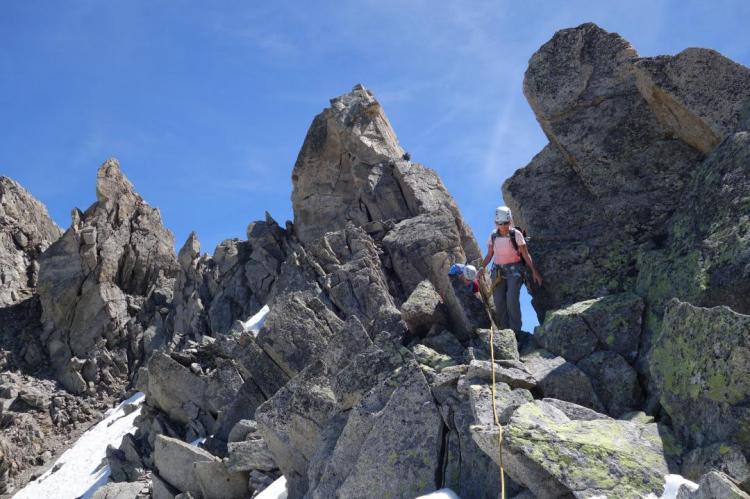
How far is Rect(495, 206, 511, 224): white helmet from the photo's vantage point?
17906 mm

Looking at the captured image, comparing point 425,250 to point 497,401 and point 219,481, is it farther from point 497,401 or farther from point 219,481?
point 497,401

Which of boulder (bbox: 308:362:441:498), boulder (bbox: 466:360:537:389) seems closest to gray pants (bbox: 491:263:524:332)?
boulder (bbox: 466:360:537:389)

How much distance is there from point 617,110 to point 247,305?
45.5 m

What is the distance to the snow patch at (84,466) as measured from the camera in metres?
42.4

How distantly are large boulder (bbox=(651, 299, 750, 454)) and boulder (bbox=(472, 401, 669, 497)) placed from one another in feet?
2.24

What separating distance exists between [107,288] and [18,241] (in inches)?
662

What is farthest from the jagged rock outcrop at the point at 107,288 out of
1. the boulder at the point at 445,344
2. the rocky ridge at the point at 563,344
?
the boulder at the point at 445,344

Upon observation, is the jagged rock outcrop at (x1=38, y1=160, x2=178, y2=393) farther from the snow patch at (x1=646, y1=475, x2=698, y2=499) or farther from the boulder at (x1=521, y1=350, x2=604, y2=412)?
the snow patch at (x1=646, y1=475, x2=698, y2=499)

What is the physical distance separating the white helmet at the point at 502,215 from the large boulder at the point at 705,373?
5.75 meters

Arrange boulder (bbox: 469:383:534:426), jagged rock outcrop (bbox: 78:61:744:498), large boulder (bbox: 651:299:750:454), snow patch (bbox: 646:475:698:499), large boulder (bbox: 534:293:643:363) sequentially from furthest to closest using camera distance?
1. large boulder (bbox: 534:293:643:363)
2. boulder (bbox: 469:383:534:426)
3. jagged rock outcrop (bbox: 78:61:744:498)
4. large boulder (bbox: 651:299:750:454)
5. snow patch (bbox: 646:475:698:499)

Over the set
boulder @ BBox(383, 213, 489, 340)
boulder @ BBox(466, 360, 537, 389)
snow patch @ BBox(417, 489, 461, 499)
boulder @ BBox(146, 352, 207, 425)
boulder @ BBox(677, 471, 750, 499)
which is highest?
boulder @ BBox(383, 213, 489, 340)

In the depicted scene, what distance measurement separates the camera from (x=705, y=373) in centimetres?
1173

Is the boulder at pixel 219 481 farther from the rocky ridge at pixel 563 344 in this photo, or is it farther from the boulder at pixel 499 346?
the boulder at pixel 499 346

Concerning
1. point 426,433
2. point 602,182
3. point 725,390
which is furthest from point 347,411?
point 602,182
